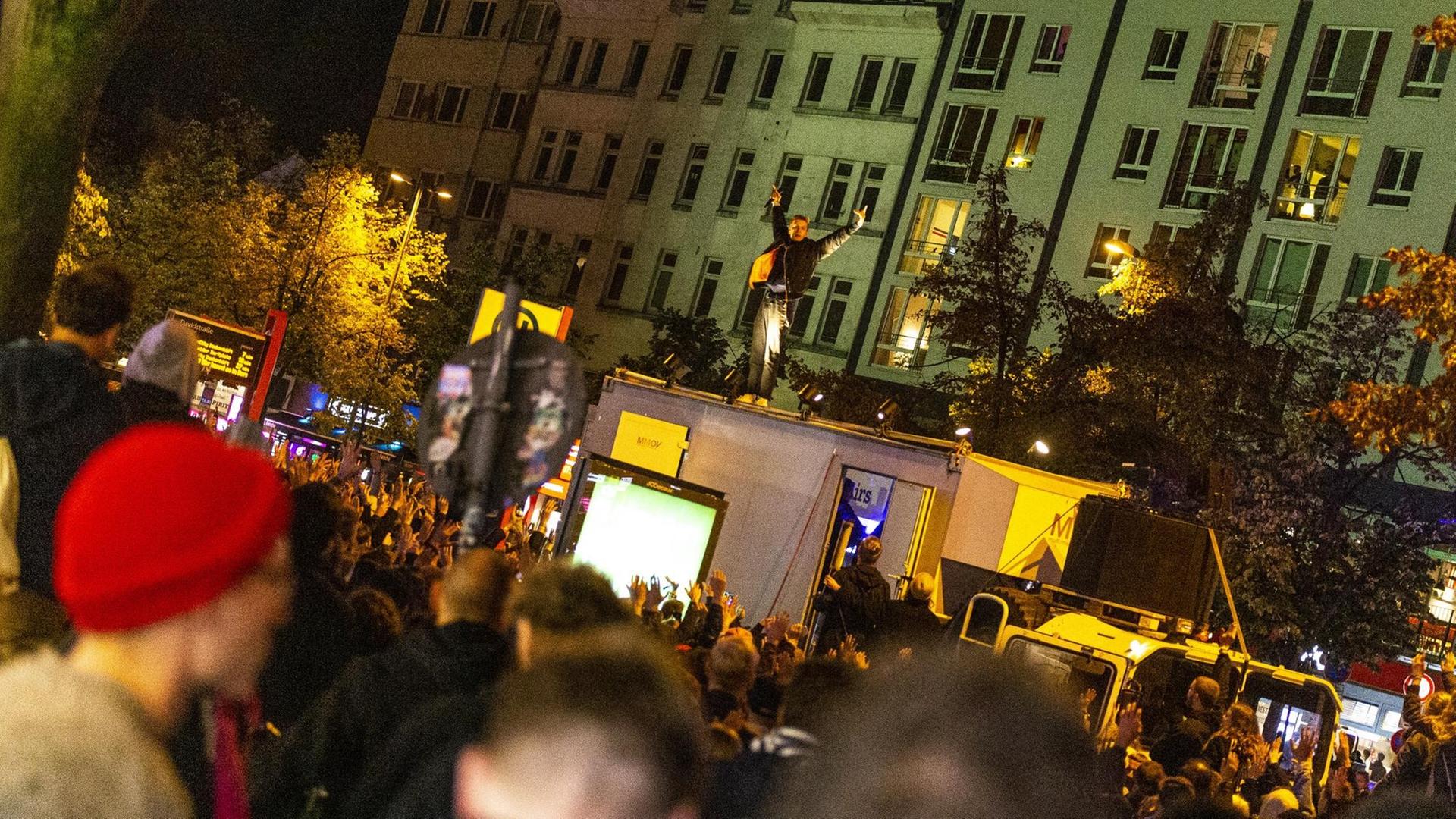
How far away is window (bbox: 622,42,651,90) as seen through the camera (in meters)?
49.0

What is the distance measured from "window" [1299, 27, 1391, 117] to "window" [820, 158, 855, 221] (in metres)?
13.5

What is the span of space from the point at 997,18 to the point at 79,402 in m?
41.4

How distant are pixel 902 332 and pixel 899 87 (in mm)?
8305

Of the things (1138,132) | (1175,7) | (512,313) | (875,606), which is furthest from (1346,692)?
(512,313)

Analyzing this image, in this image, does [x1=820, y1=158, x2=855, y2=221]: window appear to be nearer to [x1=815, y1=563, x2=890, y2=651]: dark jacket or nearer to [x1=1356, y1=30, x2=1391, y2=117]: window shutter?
[x1=1356, y1=30, x2=1391, y2=117]: window shutter

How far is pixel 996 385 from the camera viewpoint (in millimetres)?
30172

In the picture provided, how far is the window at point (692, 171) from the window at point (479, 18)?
11681 mm

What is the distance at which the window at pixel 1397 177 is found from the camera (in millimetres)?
37438

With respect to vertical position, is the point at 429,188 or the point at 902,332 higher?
the point at 429,188

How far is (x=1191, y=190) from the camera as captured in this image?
39.4 metres

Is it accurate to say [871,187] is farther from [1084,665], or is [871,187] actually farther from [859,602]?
[859,602]

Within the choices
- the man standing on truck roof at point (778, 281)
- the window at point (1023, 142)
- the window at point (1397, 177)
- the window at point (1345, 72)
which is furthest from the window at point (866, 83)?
the man standing on truck roof at point (778, 281)

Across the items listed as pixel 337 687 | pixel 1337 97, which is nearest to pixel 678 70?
pixel 1337 97

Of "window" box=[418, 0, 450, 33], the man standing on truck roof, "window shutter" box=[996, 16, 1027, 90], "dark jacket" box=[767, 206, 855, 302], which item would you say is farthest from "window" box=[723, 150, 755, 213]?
"dark jacket" box=[767, 206, 855, 302]
